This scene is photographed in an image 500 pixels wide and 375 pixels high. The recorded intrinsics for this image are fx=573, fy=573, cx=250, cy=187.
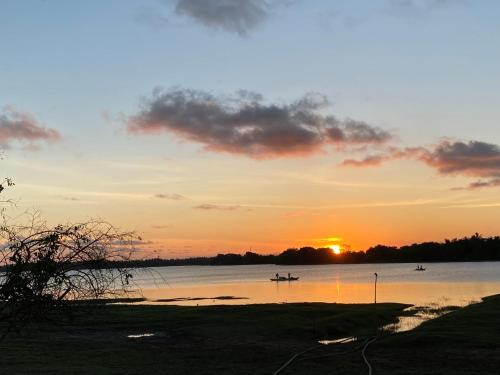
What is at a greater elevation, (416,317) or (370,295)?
(416,317)

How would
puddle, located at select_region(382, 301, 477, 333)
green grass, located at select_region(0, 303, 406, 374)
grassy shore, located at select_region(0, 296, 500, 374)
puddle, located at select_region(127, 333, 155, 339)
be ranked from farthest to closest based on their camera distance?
puddle, located at select_region(382, 301, 477, 333), puddle, located at select_region(127, 333, 155, 339), green grass, located at select_region(0, 303, 406, 374), grassy shore, located at select_region(0, 296, 500, 374)

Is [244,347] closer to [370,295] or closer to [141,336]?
[141,336]

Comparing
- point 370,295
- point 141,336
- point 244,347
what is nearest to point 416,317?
point 141,336

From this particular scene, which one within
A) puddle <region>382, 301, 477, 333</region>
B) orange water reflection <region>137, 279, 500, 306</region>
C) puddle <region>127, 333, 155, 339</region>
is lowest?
Answer: orange water reflection <region>137, 279, 500, 306</region>

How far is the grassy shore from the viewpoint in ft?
75.3

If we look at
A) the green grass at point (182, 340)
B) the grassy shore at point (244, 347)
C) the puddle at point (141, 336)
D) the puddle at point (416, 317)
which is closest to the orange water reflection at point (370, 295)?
the puddle at point (416, 317)

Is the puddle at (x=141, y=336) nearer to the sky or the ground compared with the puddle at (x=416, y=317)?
nearer to the sky

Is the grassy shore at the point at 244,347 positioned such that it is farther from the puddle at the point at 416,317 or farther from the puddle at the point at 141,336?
the puddle at the point at 416,317

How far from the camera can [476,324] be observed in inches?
1406

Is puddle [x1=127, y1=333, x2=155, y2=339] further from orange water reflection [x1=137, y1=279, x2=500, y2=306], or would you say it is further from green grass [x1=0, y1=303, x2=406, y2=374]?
orange water reflection [x1=137, y1=279, x2=500, y2=306]

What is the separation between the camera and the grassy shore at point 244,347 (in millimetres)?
22938

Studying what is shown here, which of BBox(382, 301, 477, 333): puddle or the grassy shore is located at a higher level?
the grassy shore

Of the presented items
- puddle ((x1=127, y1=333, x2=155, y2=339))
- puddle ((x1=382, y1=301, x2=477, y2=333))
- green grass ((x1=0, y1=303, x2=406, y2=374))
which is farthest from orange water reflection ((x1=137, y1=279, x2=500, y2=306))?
puddle ((x1=127, y1=333, x2=155, y2=339))

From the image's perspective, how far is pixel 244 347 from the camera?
30531 mm
